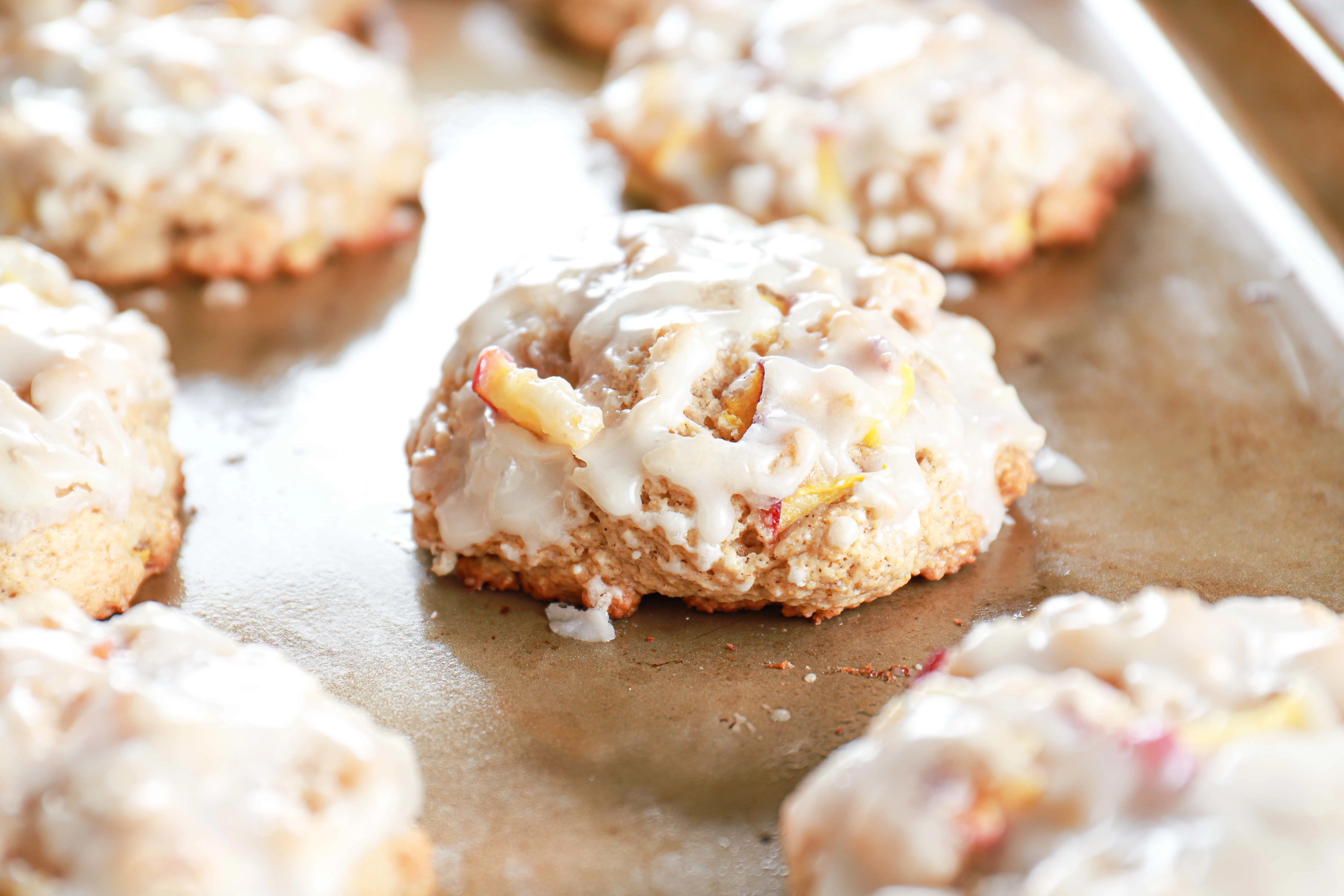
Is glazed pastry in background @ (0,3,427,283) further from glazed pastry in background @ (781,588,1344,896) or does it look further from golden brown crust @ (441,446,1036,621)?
glazed pastry in background @ (781,588,1344,896)

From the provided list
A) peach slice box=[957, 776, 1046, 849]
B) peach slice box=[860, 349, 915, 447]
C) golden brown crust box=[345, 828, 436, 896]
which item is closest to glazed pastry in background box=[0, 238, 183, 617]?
golden brown crust box=[345, 828, 436, 896]

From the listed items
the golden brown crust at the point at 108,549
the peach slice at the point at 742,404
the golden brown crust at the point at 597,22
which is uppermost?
the peach slice at the point at 742,404

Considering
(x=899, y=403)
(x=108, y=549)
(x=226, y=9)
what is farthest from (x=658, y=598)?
(x=226, y=9)

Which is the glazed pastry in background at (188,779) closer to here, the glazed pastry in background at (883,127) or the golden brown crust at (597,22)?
the glazed pastry in background at (883,127)

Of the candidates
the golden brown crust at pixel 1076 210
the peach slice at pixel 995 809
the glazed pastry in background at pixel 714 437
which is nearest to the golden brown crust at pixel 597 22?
the golden brown crust at pixel 1076 210

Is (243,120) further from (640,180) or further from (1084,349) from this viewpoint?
(1084,349)

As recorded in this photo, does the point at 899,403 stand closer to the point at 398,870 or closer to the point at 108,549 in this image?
the point at 398,870

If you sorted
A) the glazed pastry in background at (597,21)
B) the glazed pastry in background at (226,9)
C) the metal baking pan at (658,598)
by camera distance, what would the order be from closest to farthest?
the metal baking pan at (658,598) → the glazed pastry in background at (226,9) → the glazed pastry in background at (597,21)
